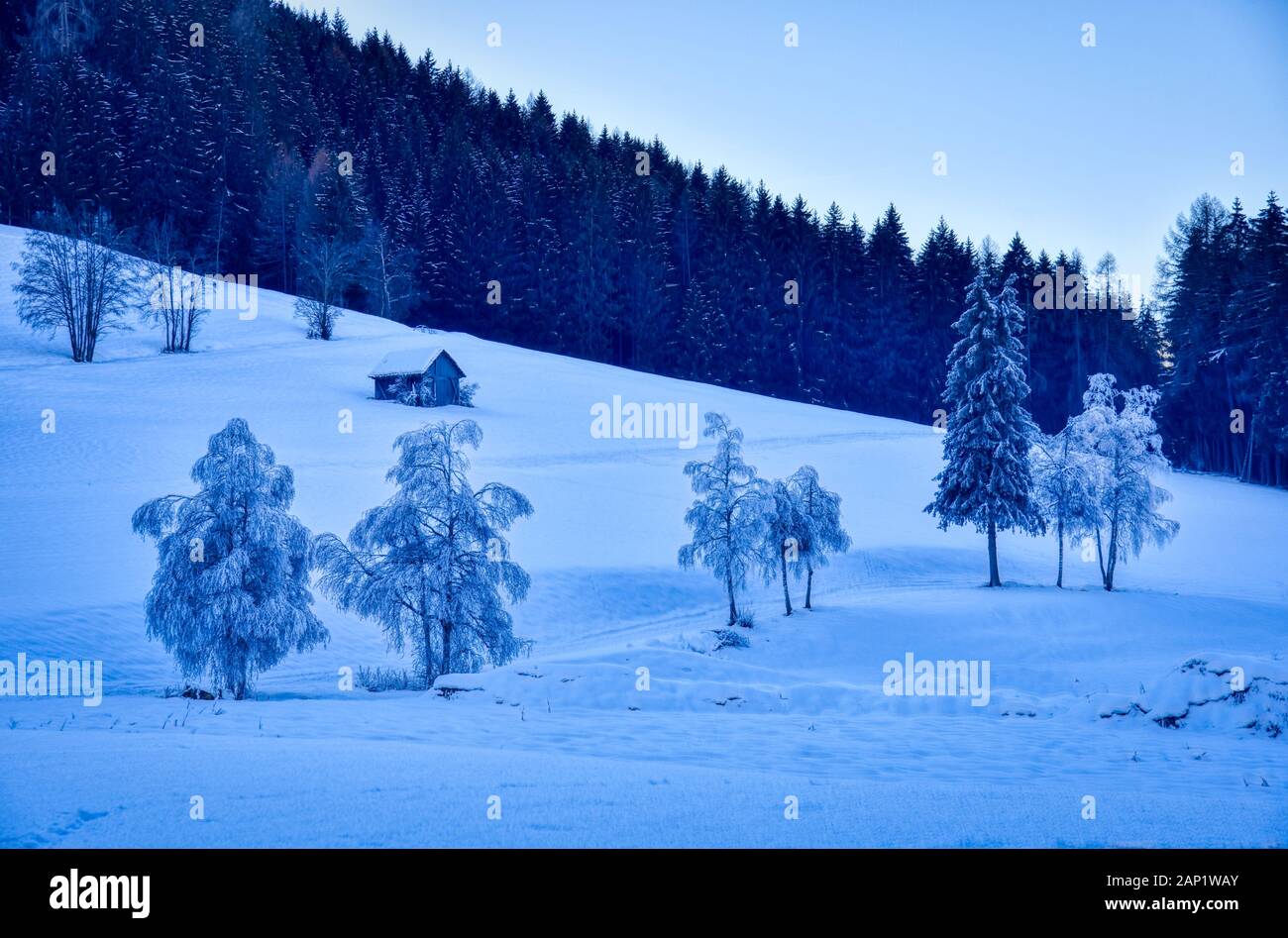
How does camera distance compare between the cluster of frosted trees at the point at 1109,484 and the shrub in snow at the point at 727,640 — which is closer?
the shrub in snow at the point at 727,640

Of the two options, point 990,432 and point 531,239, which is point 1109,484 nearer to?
point 990,432

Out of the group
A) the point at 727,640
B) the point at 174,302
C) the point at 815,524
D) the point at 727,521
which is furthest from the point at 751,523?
the point at 174,302

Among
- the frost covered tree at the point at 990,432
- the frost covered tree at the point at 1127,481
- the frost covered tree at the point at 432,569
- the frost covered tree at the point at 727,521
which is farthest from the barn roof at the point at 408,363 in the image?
the frost covered tree at the point at 1127,481

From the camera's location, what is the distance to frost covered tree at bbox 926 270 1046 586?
34875 millimetres

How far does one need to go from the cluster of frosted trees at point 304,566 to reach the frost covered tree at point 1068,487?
86.2 ft

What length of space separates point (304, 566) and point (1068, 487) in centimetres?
3202

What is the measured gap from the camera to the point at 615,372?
2906 inches

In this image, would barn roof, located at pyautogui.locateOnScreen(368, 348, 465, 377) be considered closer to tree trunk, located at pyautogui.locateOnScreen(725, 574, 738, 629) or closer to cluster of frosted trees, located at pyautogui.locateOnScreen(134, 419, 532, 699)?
tree trunk, located at pyautogui.locateOnScreen(725, 574, 738, 629)

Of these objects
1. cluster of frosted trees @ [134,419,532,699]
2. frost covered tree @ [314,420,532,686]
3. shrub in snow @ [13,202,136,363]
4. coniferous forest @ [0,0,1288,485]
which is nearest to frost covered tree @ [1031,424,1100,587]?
frost covered tree @ [314,420,532,686]

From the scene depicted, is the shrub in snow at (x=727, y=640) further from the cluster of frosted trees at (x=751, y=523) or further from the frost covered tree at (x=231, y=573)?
the frost covered tree at (x=231, y=573)

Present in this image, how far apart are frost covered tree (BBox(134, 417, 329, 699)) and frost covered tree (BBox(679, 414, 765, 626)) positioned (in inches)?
584

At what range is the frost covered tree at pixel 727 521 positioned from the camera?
2958cm
